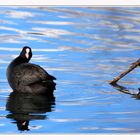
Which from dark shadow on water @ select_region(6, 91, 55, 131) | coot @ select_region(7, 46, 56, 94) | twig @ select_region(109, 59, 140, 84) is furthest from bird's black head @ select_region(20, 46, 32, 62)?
twig @ select_region(109, 59, 140, 84)

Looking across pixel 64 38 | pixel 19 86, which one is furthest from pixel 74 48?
pixel 19 86

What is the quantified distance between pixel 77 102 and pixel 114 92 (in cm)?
53

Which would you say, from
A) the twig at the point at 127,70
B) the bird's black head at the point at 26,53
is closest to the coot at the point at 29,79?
the bird's black head at the point at 26,53

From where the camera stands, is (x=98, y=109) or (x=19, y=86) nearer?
(x=98, y=109)

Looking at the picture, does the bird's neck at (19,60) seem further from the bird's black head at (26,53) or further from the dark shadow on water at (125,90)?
the dark shadow on water at (125,90)

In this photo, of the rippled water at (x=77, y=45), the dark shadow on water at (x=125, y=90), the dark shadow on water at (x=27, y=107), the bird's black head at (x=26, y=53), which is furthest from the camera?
the bird's black head at (x=26, y=53)

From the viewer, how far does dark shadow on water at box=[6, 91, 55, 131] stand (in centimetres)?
692

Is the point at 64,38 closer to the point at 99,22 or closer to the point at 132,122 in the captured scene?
the point at 99,22

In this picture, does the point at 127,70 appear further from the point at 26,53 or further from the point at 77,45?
the point at 26,53

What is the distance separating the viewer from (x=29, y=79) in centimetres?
785

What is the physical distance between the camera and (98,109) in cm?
713

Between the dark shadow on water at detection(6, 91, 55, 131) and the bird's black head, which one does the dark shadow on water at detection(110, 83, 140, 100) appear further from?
the bird's black head

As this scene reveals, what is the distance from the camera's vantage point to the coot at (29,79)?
7789mm

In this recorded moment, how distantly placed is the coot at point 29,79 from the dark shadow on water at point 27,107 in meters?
0.06
